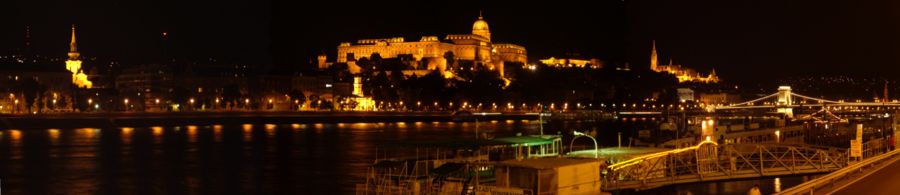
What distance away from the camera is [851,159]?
25875mm

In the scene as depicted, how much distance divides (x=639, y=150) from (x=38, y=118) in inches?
2007

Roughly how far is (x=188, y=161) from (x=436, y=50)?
79.5 meters

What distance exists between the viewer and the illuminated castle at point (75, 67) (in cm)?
10771

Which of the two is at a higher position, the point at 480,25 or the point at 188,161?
the point at 480,25

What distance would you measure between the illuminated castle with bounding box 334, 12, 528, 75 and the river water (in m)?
57.3

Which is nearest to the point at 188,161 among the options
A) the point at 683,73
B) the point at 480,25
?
the point at 480,25

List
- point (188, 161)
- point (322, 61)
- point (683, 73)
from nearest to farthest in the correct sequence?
1. point (188, 161)
2. point (322, 61)
3. point (683, 73)

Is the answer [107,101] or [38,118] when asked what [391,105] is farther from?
[38,118]

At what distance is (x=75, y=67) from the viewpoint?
11488 cm

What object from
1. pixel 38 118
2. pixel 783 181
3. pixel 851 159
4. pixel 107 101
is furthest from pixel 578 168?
pixel 107 101

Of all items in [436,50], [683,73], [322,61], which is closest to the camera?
[436,50]

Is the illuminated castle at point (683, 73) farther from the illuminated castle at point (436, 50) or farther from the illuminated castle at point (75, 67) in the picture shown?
the illuminated castle at point (75, 67)

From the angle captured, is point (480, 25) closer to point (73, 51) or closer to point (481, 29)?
point (481, 29)

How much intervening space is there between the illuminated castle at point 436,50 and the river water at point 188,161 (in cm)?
5734
